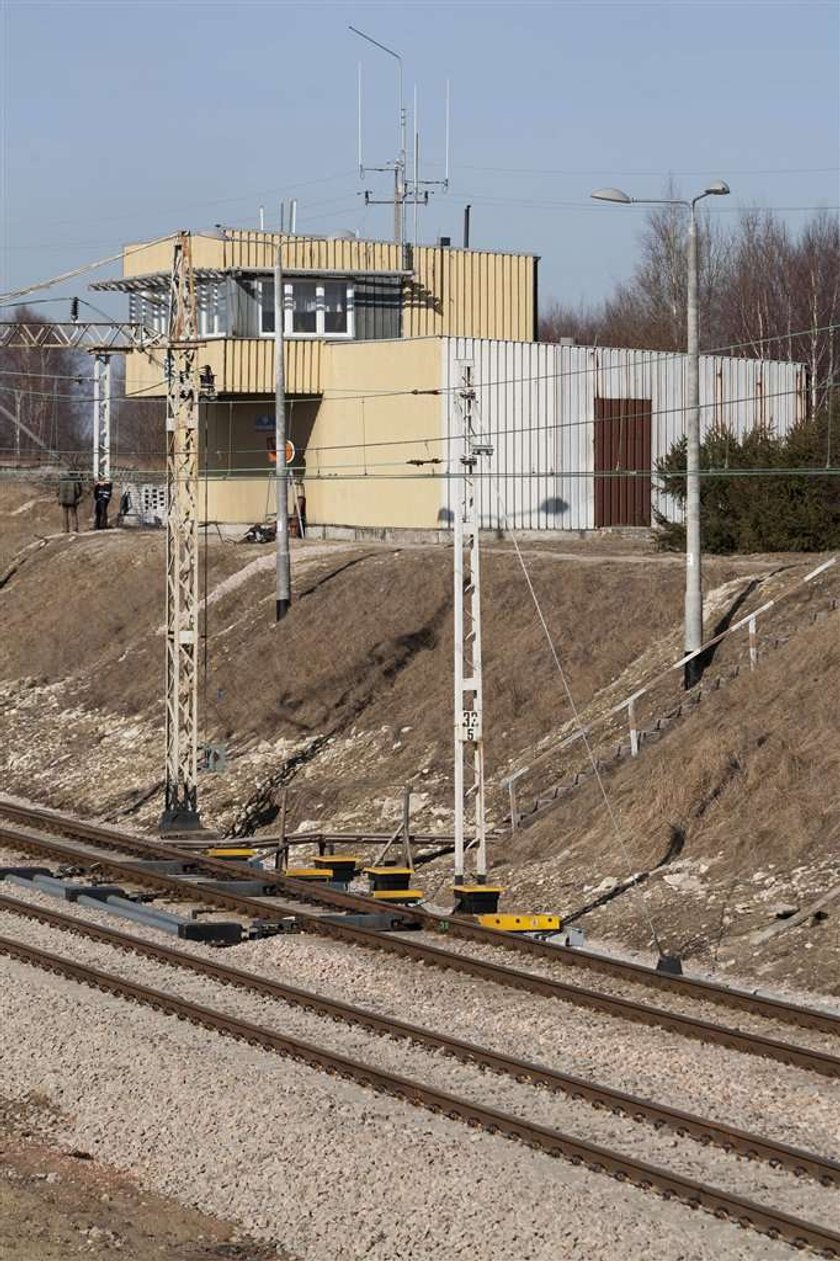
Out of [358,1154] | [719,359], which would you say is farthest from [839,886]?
[719,359]

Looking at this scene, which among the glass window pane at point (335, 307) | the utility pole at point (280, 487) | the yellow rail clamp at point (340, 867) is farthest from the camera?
the glass window pane at point (335, 307)

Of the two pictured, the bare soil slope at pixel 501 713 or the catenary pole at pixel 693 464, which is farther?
the catenary pole at pixel 693 464

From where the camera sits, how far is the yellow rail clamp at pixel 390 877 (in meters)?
24.4

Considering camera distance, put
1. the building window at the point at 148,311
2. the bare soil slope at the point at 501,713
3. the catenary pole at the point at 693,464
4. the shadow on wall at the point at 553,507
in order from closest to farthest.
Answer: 1. the bare soil slope at the point at 501,713
2. the catenary pole at the point at 693,464
3. the shadow on wall at the point at 553,507
4. the building window at the point at 148,311

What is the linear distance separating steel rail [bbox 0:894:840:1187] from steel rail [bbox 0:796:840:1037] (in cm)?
275

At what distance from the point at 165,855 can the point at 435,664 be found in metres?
9.03

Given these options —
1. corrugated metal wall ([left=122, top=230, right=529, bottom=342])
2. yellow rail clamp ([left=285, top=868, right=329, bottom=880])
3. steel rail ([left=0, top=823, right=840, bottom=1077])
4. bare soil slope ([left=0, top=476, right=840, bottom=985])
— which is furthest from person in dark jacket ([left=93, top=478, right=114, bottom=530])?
yellow rail clamp ([left=285, top=868, right=329, bottom=880])

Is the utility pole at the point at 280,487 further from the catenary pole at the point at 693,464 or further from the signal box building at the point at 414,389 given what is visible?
the catenary pole at the point at 693,464

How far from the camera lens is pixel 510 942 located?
20.8m

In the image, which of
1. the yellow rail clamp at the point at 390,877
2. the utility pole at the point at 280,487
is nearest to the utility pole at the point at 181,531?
the yellow rail clamp at the point at 390,877

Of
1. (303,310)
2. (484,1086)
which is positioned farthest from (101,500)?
(484,1086)

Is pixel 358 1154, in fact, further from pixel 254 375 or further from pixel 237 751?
pixel 254 375

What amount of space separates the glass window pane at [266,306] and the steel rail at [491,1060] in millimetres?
32298

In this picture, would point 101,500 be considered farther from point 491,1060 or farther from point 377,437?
point 491,1060
